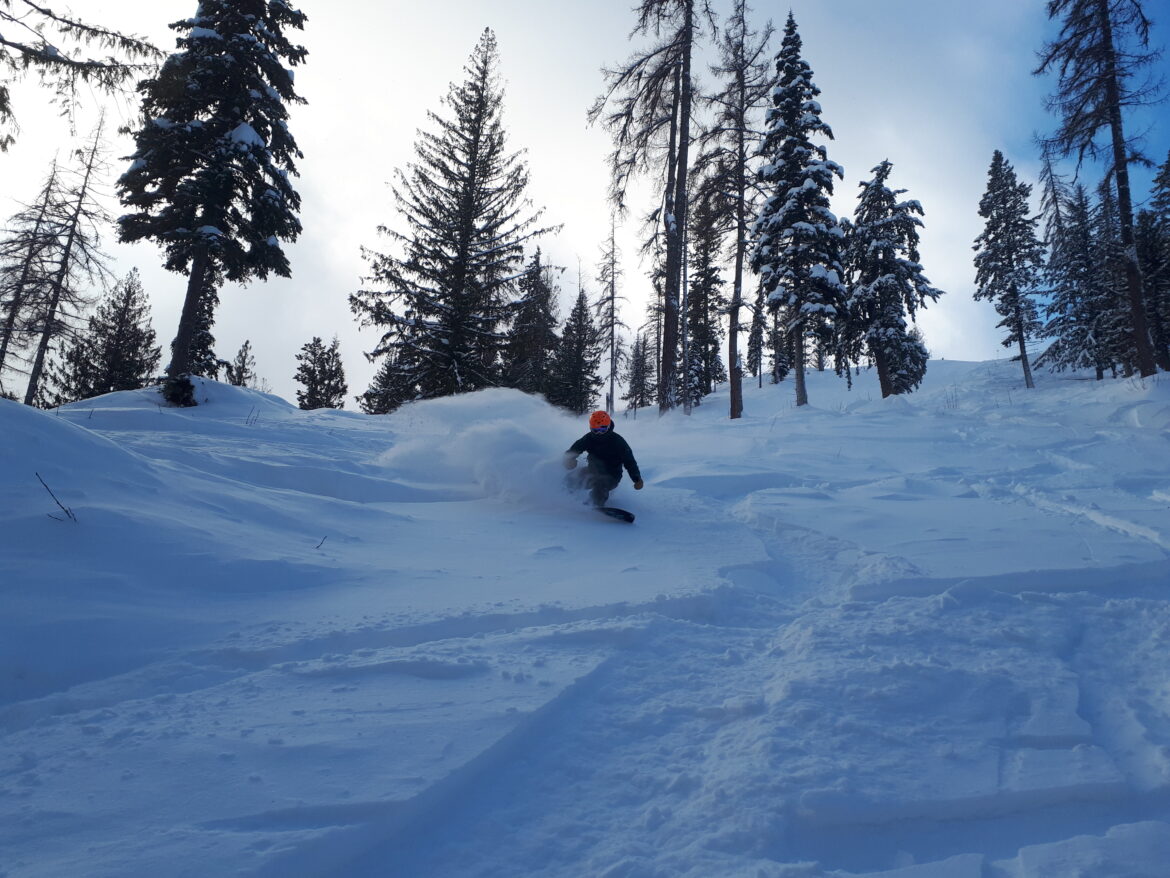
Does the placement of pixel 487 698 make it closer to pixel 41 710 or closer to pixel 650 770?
pixel 650 770

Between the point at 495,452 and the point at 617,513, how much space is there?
72.3 inches

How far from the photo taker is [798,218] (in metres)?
20.2

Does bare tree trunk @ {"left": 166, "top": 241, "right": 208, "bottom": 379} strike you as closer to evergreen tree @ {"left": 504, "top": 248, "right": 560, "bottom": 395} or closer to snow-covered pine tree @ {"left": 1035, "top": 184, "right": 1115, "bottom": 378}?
evergreen tree @ {"left": 504, "top": 248, "right": 560, "bottom": 395}

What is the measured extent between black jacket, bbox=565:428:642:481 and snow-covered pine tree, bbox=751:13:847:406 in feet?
50.1

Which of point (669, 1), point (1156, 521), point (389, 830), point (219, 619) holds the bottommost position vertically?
point (389, 830)

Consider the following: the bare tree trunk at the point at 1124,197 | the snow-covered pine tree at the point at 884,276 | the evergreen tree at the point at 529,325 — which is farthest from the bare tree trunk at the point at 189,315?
the snow-covered pine tree at the point at 884,276

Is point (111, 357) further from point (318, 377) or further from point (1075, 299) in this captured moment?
point (1075, 299)

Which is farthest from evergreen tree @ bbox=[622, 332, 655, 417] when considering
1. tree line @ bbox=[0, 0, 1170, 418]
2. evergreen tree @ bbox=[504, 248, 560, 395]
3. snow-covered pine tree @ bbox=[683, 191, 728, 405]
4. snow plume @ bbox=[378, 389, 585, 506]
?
snow plume @ bbox=[378, 389, 585, 506]

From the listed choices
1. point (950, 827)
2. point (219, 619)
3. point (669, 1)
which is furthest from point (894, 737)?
point (669, 1)

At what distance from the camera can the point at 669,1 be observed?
1259 cm

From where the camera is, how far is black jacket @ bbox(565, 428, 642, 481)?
628cm

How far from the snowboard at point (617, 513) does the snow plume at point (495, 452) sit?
65 cm

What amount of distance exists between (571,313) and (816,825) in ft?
119

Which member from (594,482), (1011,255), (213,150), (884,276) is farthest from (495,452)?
(1011,255)
